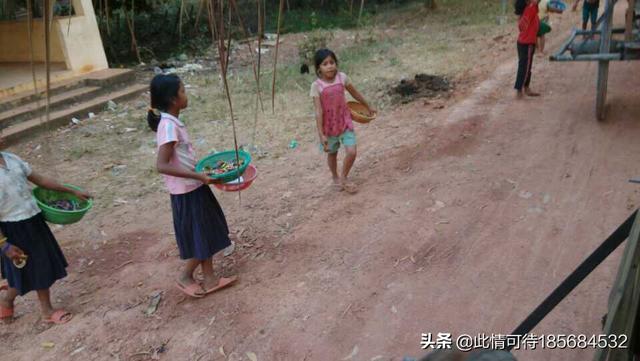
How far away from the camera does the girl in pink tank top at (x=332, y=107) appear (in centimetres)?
424

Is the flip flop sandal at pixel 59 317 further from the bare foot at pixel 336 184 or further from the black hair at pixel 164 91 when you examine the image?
the bare foot at pixel 336 184

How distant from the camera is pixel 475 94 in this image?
6.83 metres

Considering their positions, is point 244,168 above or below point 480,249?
above

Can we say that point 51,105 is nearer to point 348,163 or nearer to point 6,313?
point 6,313

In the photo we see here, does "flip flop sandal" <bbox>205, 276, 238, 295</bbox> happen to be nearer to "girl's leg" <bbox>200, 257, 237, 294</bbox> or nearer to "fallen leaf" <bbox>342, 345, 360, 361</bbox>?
"girl's leg" <bbox>200, 257, 237, 294</bbox>

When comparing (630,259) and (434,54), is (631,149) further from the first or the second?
(434,54)

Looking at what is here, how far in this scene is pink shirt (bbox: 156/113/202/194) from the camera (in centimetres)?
302

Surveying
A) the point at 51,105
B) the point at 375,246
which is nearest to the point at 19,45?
the point at 51,105

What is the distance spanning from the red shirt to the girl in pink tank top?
2.80 metres

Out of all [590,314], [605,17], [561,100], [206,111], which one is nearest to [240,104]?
[206,111]

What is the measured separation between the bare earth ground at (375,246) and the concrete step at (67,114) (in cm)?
116

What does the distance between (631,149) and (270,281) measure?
338 centimetres

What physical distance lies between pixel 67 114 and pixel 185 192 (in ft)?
17.3

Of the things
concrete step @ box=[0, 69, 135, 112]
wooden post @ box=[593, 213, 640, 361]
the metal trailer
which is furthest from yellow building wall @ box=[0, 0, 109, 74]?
wooden post @ box=[593, 213, 640, 361]
